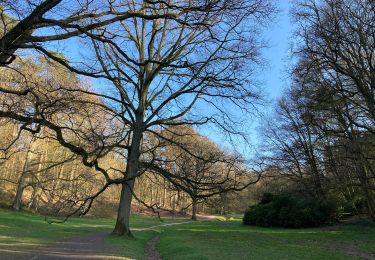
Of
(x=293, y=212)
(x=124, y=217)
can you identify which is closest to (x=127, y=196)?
(x=124, y=217)

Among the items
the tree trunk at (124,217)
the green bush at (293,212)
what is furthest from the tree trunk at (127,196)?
the green bush at (293,212)

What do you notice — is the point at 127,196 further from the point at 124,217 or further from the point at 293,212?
the point at 293,212

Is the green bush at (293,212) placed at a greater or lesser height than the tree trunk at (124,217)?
greater

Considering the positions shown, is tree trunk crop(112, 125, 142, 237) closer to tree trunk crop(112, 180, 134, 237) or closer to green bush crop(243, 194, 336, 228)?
tree trunk crop(112, 180, 134, 237)

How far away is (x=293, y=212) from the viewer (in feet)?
137

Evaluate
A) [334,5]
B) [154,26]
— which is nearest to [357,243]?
[334,5]

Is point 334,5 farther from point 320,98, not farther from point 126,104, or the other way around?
point 126,104

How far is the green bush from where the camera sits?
134 ft

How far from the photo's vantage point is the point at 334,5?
23375 mm

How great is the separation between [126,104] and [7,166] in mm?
31605

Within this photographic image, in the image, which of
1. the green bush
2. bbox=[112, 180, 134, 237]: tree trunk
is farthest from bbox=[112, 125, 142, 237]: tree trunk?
the green bush

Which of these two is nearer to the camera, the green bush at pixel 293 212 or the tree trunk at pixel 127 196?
the tree trunk at pixel 127 196

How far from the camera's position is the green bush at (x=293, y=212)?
1612 inches

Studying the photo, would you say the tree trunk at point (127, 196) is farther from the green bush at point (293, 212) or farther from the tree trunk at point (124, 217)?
the green bush at point (293, 212)
